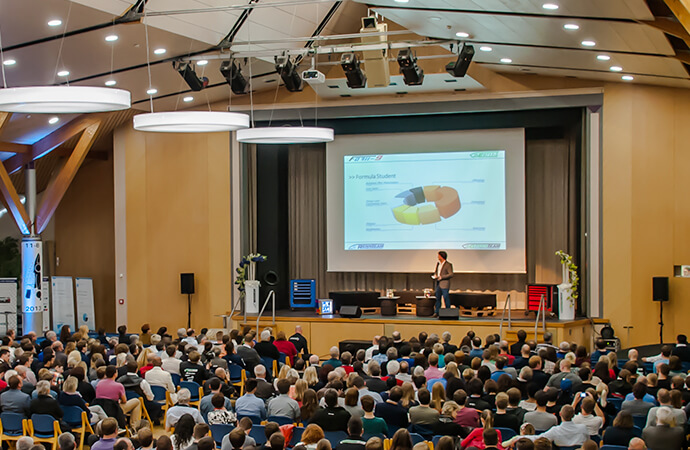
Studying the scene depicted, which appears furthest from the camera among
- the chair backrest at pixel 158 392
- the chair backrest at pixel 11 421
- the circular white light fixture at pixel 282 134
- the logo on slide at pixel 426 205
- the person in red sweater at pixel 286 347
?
the logo on slide at pixel 426 205

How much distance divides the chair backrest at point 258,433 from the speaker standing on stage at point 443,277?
8.43 m

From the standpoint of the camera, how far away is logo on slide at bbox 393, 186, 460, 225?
53.0 feet

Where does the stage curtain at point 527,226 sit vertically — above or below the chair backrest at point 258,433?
above

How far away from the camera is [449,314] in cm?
1479

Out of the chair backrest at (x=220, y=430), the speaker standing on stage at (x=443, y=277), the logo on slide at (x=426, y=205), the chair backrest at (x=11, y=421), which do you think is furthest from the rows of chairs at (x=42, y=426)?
the logo on slide at (x=426, y=205)

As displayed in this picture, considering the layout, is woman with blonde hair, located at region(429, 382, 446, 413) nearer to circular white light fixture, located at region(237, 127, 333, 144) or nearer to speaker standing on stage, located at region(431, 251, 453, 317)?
circular white light fixture, located at region(237, 127, 333, 144)

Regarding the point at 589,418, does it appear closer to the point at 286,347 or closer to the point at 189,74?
the point at 286,347

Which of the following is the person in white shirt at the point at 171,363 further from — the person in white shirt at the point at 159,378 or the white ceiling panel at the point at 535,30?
the white ceiling panel at the point at 535,30

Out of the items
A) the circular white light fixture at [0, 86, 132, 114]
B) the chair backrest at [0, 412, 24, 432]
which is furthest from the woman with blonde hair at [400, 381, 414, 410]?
the circular white light fixture at [0, 86, 132, 114]

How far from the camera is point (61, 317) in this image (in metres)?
17.1

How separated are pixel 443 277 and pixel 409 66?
4.79m

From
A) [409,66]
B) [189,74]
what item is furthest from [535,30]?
[189,74]

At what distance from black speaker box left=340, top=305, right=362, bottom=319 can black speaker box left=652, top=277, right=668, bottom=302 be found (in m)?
5.13

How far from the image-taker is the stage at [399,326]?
47.1 ft
